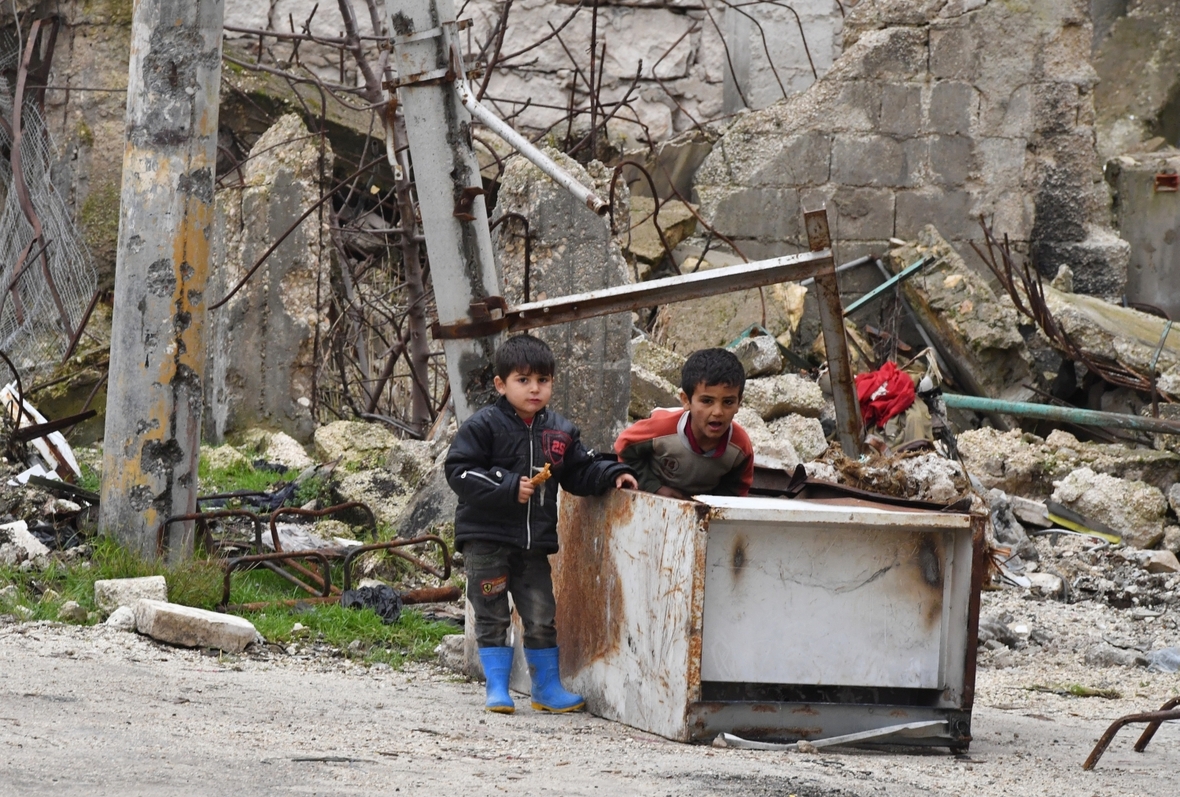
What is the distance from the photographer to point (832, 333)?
17.0ft

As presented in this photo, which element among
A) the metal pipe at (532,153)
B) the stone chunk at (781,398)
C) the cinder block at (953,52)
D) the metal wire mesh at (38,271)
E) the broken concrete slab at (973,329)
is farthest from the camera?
the cinder block at (953,52)

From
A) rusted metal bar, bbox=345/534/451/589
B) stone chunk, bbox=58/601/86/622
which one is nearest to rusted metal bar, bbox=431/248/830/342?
rusted metal bar, bbox=345/534/451/589

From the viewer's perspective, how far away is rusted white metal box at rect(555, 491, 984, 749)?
3.64m

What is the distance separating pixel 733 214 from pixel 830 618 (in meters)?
6.97

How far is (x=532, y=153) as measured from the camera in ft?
15.6

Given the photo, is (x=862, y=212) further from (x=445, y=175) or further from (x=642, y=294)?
(x=445, y=175)

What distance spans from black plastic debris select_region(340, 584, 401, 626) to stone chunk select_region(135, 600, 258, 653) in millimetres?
653

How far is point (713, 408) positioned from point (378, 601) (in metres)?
1.91

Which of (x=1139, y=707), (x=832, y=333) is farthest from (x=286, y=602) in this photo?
(x=1139, y=707)

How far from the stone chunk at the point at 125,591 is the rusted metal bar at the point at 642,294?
4.40ft

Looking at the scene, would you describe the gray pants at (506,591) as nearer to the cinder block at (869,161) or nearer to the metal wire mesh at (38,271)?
the metal wire mesh at (38,271)

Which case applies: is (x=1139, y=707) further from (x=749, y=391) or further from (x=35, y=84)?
(x=35, y=84)

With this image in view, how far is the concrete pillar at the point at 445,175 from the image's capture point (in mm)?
4980

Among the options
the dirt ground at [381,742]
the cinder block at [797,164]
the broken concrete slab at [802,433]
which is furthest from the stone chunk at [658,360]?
the dirt ground at [381,742]
